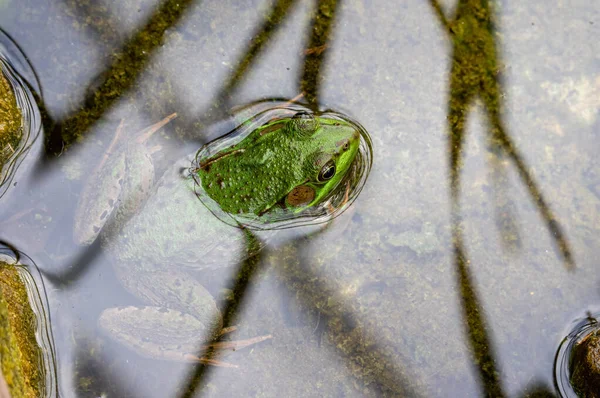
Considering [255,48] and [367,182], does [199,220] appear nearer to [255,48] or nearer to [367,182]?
[367,182]

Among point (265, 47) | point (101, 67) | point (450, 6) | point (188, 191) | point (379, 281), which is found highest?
point (101, 67)

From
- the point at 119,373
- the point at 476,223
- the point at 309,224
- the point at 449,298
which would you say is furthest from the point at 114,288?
the point at 476,223

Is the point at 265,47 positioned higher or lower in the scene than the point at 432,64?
higher

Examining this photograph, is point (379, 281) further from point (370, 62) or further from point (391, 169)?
point (370, 62)

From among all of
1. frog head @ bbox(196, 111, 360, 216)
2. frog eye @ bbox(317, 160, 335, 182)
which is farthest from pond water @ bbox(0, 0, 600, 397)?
frog eye @ bbox(317, 160, 335, 182)

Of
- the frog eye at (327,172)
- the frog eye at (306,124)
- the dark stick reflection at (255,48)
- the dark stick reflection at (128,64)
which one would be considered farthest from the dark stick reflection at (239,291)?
the dark stick reflection at (128,64)

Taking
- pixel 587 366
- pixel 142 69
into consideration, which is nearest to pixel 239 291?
pixel 142 69
